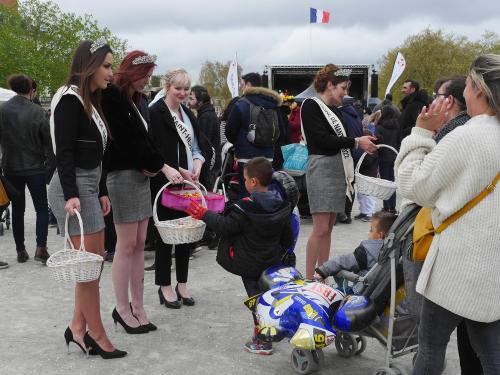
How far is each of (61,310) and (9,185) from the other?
1.94 metres

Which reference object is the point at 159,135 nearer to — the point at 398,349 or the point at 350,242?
the point at 398,349

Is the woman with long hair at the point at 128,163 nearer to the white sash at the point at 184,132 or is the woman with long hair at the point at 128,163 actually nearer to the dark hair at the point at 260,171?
the white sash at the point at 184,132

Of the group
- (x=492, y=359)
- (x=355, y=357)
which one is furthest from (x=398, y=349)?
(x=492, y=359)

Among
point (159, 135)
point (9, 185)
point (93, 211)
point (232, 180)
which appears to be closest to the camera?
point (93, 211)

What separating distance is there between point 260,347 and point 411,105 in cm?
617

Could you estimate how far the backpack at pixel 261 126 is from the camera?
227 inches

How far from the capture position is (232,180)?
6930 millimetres

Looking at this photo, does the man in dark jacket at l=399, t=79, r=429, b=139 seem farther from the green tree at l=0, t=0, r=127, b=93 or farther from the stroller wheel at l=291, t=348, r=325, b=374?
the green tree at l=0, t=0, r=127, b=93

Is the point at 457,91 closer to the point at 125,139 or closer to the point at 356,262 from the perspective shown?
the point at 356,262

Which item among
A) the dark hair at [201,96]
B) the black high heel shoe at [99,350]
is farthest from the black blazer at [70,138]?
the dark hair at [201,96]

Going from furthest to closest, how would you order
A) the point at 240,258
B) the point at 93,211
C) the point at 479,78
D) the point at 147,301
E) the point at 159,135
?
1. the point at 147,301
2. the point at 159,135
3. the point at 240,258
4. the point at 93,211
5. the point at 479,78

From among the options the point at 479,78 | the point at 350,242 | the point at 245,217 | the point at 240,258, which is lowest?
the point at 350,242

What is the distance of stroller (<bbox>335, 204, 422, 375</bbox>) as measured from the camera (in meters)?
2.80

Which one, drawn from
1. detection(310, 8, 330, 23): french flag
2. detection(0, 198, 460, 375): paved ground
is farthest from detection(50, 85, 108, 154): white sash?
detection(310, 8, 330, 23): french flag
